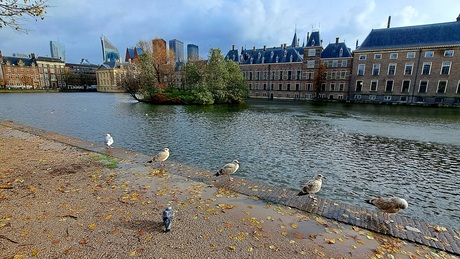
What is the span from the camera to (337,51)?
66.1 metres

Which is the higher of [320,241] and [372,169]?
[320,241]

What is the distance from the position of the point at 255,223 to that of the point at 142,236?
8.23ft

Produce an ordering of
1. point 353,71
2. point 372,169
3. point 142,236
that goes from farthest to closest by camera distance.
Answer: point 353,71 < point 372,169 < point 142,236

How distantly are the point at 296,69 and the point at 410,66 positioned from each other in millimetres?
28694

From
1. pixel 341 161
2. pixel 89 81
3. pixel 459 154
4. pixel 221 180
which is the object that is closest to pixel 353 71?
pixel 459 154

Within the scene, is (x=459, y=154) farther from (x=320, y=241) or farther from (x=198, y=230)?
(x=198, y=230)

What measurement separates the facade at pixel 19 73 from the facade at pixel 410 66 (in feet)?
474

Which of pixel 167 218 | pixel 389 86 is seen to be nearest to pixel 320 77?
pixel 389 86

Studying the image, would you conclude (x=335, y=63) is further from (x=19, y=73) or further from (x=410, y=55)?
(x=19, y=73)

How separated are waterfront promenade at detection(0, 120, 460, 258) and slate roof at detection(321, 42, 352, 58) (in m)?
69.3

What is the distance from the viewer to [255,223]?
213 inches

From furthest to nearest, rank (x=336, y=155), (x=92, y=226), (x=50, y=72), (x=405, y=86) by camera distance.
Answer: (x=50, y=72) → (x=405, y=86) → (x=336, y=155) → (x=92, y=226)

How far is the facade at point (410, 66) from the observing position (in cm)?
5038

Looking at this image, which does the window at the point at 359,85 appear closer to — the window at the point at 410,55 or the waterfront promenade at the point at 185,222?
the window at the point at 410,55
